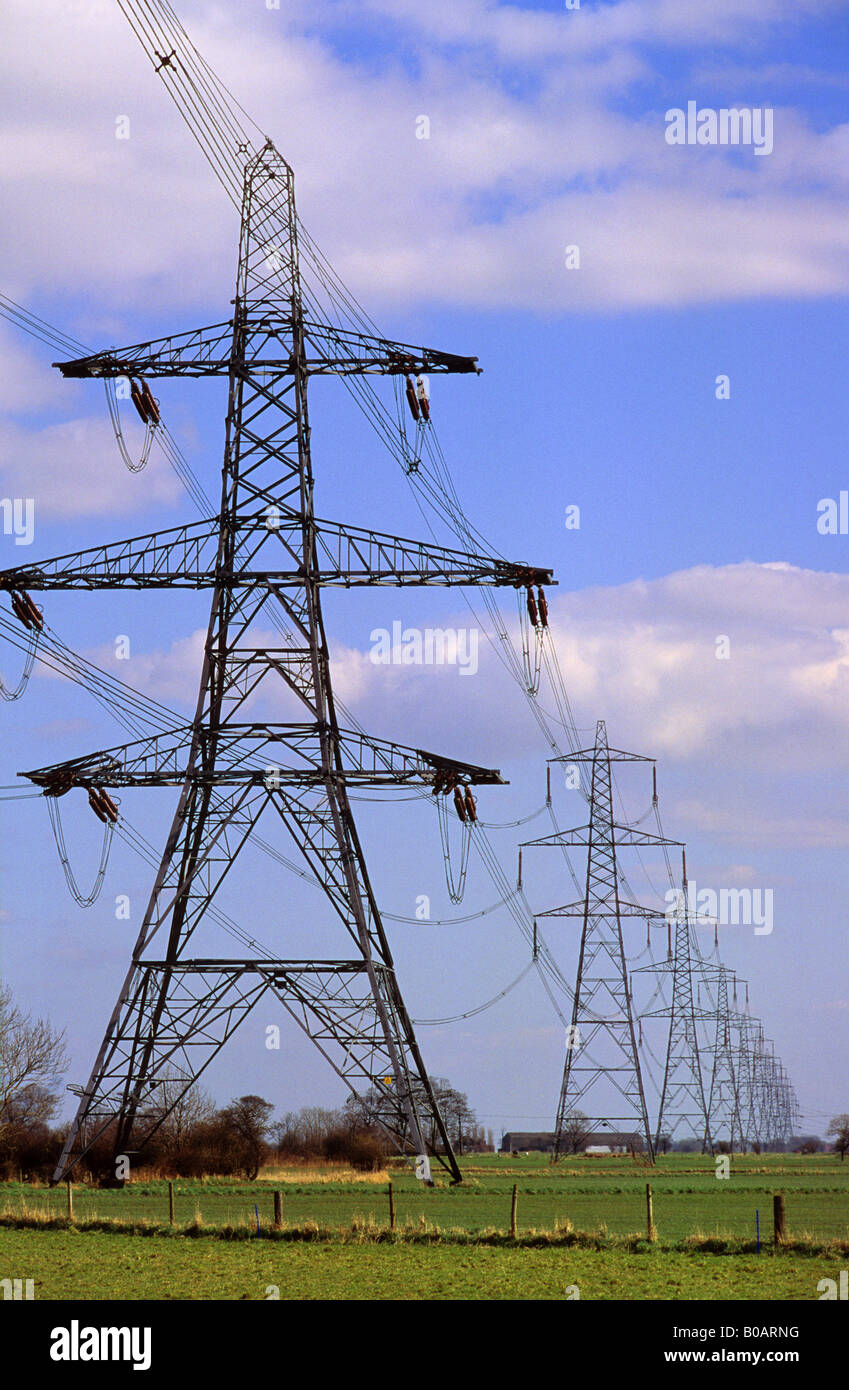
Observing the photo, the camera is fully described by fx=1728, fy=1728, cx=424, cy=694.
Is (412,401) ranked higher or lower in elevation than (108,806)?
higher

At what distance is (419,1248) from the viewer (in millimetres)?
31172

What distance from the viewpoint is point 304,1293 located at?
82.3ft

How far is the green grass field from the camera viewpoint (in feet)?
83.9

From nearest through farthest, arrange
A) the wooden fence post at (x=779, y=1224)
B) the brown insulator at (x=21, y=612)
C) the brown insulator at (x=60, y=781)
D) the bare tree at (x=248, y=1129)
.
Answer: the wooden fence post at (x=779, y=1224) → the brown insulator at (x=21, y=612) → the brown insulator at (x=60, y=781) → the bare tree at (x=248, y=1129)

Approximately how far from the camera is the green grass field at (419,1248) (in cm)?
2556

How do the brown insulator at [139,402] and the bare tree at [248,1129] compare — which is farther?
the bare tree at [248,1129]

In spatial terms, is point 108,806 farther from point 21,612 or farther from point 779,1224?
point 779,1224

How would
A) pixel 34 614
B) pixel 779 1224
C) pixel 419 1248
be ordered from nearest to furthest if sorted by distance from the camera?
pixel 779 1224
pixel 419 1248
pixel 34 614

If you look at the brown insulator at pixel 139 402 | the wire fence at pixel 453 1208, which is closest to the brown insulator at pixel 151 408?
the brown insulator at pixel 139 402

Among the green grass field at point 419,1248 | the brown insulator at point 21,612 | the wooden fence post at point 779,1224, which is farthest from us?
the brown insulator at point 21,612

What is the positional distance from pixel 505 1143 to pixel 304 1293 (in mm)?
179881

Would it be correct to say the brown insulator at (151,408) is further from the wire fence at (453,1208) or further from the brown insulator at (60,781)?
the wire fence at (453,1208)

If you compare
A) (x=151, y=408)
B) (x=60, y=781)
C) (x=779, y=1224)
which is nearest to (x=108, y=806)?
(x=60, y=781)
